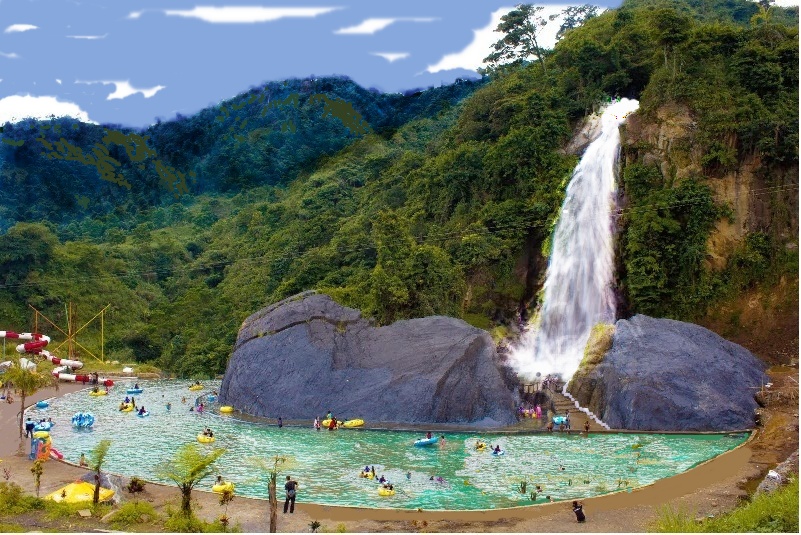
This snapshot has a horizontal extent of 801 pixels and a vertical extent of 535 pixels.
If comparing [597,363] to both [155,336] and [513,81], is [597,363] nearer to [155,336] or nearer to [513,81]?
[513,81]

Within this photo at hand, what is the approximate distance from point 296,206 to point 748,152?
50.8 metres

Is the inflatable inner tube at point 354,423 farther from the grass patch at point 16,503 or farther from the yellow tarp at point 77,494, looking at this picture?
the grass patch at point 16,503

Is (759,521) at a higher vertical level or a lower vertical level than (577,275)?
lower

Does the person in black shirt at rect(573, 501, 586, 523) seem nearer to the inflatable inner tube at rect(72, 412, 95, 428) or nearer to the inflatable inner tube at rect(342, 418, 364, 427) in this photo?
the inflatable inner tube at rect(342, 418, 364, 427)

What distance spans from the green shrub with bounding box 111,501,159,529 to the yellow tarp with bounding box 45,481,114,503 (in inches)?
68.8

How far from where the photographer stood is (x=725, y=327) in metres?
44.8

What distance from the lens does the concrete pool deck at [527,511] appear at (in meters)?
23.8

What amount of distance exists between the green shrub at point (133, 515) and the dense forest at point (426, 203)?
22108 mm

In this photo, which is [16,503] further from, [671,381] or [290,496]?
[671,381]

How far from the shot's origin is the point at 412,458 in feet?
107

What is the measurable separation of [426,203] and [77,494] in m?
39.7

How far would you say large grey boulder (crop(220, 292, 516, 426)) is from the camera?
3888cm

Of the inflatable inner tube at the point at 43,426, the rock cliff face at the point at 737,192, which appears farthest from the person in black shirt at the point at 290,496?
the rock cliff face at the point at 737,192

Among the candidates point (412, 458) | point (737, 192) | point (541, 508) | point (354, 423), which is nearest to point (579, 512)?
point (541, 508)
